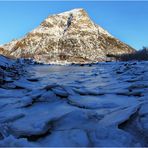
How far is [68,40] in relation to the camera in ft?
190

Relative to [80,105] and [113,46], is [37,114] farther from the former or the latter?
[113,46]

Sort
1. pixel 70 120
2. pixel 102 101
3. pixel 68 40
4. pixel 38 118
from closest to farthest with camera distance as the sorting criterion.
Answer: pixel 70 120 → pixel 38 118 → pixel 102 101 → pixel 68 40

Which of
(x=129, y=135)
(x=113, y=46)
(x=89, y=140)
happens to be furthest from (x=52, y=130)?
(x=113, y=46)

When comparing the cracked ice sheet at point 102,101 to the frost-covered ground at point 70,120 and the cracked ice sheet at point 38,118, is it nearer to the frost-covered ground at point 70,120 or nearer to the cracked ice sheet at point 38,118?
the frost-covered ground at point 70,120

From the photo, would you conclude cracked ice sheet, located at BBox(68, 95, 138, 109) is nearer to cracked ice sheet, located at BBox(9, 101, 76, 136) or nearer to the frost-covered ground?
the frost-covered ground

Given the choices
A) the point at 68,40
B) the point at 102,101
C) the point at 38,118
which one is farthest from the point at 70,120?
the point at 68,40

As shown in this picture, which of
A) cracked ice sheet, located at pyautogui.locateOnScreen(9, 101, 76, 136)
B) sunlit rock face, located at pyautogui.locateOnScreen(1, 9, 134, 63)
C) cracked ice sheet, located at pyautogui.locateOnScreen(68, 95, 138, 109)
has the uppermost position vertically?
sunlit rock face, located at pyautogui.locateOnScreen(1, 9, 134, 63)

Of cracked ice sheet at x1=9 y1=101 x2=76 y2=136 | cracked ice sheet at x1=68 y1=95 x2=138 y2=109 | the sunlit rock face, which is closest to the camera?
cracked ice sheet at x1=9 y1=101 x2=76 y2=136

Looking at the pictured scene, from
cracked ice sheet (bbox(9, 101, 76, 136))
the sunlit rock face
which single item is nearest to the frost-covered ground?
cracked ice sheet (bbox(9, 101, 76, 136))

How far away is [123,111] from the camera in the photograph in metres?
3.62

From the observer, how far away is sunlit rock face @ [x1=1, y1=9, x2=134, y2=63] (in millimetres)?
54053

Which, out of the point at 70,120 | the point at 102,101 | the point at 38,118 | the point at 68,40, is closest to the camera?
the point at 70,120

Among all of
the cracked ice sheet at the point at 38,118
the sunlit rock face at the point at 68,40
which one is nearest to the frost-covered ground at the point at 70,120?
the cracked ice sheet at the point at 38,118

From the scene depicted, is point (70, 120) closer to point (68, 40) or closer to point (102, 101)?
point (102, 101)
